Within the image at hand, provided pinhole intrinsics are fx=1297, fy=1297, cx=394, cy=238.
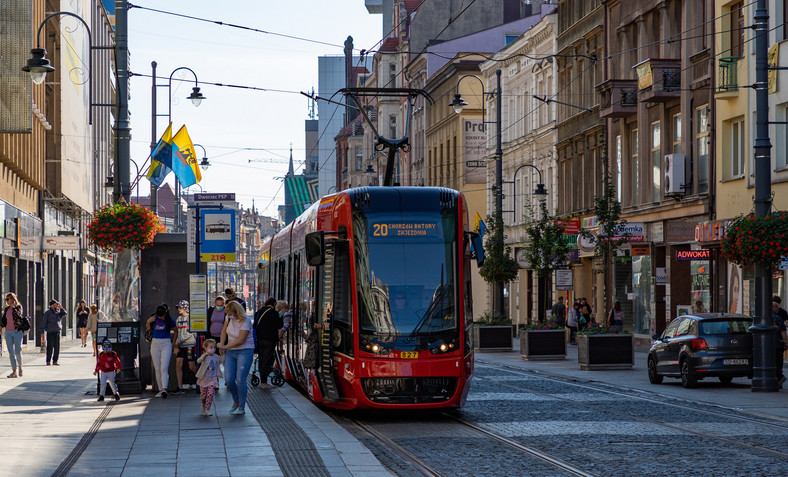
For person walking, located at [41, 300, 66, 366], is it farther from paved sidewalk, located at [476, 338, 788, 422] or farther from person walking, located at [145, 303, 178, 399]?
person walking, located at [145, 303, 178, 399]

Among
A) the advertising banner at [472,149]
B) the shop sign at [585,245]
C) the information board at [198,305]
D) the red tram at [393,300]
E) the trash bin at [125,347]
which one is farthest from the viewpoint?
the advertising banner at [472,149]

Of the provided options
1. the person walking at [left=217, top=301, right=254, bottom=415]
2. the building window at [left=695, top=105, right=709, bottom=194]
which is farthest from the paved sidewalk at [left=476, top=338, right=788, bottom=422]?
the person walking at [left=217, top=301, right=254, bottom=415]

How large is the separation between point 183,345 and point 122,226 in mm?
2323

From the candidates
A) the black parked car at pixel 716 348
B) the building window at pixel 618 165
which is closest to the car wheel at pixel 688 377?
the black parked car at pixel 716 348

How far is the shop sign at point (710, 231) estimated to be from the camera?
3322 centimetres

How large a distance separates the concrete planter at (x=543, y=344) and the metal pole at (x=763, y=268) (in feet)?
42.0

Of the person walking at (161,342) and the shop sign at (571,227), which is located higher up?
the shop sign at (571,227)

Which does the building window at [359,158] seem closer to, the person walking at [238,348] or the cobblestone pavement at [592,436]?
the cobblestone pavement at [592,436]

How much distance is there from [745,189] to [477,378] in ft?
34.1

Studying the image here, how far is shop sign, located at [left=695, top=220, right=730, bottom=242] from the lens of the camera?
33.2 m

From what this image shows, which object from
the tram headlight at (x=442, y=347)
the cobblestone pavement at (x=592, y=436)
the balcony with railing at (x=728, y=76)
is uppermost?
the balcony with railing at (x=728, y=76)

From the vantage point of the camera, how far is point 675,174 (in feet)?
122

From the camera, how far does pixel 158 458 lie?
506 inches

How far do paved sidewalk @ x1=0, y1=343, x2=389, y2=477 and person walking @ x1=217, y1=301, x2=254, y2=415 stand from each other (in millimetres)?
367
